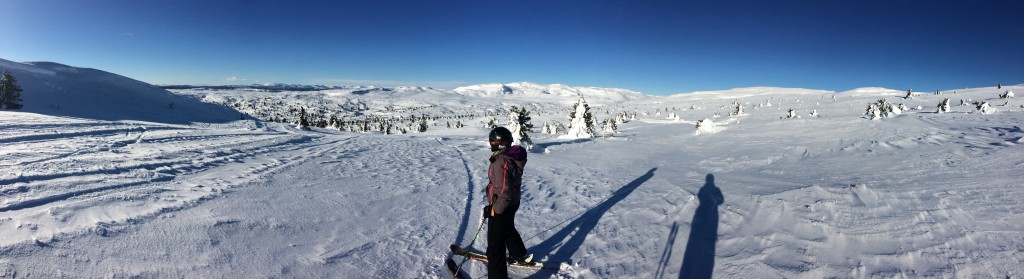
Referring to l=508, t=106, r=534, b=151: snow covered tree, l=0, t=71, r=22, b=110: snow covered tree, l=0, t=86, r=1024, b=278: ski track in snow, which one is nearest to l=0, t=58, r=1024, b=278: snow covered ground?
l=0, t=86, r=1024, b=278: ski track in snow

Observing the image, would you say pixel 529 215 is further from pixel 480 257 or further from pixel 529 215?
pixel 480 257

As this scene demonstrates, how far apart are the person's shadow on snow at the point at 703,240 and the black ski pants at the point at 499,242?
7.30 ft

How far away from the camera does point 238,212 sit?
280 inches

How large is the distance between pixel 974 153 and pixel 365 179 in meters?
14.5

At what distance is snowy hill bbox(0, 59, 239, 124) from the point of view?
2189 cm

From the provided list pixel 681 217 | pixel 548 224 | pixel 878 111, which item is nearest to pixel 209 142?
pixel 548 224

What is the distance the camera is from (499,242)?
5.10 m

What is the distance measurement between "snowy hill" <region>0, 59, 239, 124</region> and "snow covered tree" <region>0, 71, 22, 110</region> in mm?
370

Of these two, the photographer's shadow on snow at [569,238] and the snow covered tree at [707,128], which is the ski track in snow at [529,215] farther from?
the snow covered tree at [707,128]

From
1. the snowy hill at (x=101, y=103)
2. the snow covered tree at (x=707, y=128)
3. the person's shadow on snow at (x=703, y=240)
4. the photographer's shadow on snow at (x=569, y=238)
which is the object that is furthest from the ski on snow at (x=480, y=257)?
the snow covered tree at (x=707, y=128)

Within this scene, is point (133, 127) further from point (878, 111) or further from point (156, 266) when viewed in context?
point (878, 111)

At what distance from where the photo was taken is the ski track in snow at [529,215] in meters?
5.00

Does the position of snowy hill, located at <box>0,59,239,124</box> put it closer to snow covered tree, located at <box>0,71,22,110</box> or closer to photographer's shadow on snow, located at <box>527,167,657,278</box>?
snow covered tree, located at <box>0,71,22,110</box>

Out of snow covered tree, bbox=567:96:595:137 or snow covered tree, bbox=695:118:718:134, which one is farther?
snow covered tree, bbox=567:96:595:137
